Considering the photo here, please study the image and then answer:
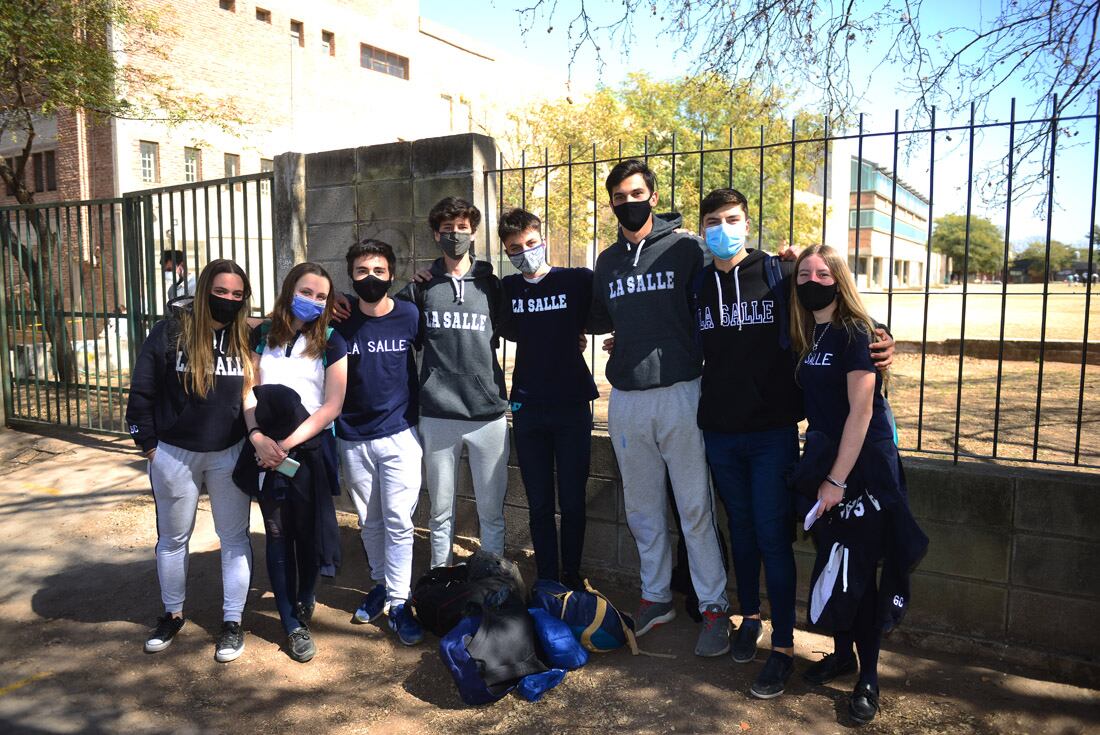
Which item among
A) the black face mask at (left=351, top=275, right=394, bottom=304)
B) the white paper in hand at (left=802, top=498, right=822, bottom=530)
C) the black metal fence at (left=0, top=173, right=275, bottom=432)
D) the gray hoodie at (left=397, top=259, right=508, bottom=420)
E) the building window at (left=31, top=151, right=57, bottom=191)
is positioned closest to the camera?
the white paper in hand at (left=802, top=498, right=822, bottom=530)

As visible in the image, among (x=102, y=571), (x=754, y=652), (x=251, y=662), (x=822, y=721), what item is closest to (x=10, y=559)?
(x=102, y=571)

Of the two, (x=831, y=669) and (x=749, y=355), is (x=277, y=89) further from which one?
(x=831, y=669)

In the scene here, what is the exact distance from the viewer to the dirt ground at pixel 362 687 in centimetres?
308

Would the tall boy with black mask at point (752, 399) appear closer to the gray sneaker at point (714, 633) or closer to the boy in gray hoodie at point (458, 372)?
the gray sneaker at point (714, 633)

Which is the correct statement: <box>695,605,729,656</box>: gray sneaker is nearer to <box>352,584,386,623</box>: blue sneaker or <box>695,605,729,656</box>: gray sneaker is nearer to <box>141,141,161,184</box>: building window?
<box>352,584,386,623</box>: blue sneaker

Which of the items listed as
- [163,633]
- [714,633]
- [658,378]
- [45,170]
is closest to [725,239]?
[658,378]

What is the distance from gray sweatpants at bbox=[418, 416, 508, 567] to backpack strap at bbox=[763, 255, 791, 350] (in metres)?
1.46

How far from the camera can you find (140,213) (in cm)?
701

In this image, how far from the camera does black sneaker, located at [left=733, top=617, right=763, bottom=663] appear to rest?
3490 mm

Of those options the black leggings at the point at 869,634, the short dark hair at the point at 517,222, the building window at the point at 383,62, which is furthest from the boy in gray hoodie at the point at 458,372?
the building window at the point at 383,62

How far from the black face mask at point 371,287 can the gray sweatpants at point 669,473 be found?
1.22 metres

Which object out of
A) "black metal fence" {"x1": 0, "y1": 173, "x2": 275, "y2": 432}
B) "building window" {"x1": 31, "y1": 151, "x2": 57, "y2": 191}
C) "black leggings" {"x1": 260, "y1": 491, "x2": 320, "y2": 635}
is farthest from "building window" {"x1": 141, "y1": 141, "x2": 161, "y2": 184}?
"black leggings" {"x1": 260, "y1": 491, "x2": 320, "y2": 635}

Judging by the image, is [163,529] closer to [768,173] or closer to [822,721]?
[822,721]

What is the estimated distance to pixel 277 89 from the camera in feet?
87.5
